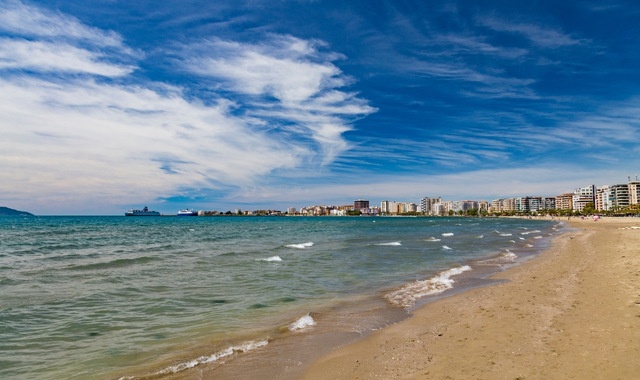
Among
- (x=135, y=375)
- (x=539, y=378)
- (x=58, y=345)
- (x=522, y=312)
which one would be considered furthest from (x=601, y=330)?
(x=58, y=345)

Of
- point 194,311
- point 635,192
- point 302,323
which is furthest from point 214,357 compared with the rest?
point 635,192

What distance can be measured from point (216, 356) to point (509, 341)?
5704mm

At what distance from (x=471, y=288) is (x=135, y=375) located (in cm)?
1185

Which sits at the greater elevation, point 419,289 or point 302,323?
point 302,323

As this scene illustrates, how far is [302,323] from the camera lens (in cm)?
979

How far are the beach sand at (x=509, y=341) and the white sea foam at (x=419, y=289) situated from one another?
1.03 metres

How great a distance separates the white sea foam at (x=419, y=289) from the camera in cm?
1263

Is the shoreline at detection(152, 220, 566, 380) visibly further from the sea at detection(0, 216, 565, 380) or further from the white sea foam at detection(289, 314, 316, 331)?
the white sea foam at detection(289, 314, 316, 331)

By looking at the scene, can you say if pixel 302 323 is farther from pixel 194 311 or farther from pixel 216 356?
pixel 194 311

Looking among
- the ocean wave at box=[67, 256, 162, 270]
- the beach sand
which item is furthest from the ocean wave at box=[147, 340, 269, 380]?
the ocean wave at box=[67, 256, 162, 270]

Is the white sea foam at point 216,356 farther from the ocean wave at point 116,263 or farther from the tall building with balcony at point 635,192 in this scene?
the tall building with balcony at point 635,192

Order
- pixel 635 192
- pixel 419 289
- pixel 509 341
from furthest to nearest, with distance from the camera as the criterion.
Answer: pixel 635 192 < pixel 419 289 < pixel 509 341

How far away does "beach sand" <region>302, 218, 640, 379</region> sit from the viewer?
6023 mm

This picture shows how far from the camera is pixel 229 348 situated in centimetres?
799
